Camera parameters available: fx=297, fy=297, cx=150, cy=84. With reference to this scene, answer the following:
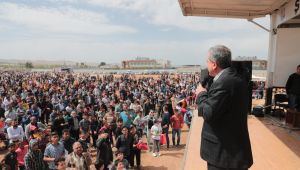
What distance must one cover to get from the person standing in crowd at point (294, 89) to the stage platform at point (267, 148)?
0.77 m

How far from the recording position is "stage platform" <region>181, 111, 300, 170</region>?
479 cm

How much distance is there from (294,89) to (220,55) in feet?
22.6

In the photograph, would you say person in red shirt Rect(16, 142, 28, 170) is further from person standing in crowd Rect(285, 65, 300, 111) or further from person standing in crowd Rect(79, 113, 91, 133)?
person standing in crowd Rect(285, 65, 300, 111)

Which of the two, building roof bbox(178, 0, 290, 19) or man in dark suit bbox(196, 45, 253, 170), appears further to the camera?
building roof bbox(178, 0, 290, 19)

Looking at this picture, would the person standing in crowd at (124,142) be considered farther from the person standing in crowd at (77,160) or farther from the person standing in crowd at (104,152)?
the person standing in crowd at (77,160)

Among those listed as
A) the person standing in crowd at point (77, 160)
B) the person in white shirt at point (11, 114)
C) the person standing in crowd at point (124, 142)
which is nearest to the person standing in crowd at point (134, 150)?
the person standing in crowd at point (124, 142)

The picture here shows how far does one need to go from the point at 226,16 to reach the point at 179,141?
525cm

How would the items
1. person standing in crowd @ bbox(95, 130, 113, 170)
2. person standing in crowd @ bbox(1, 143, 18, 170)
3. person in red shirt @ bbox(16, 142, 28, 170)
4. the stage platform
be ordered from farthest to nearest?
person in red shirt @ bbox(16, 142, 28, 170) < person standing in crowd @ bbox(95, 130, 113, 170) < person standing in crowd @ bbox(1, 143, 18, 170) < the stage platform

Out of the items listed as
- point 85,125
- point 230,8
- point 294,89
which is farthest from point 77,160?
point 230,8

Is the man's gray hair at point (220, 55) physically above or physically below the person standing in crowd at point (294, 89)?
above

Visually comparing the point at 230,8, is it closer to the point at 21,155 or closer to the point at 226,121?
the point at 21,155

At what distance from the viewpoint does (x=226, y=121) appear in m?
Answer: 2.07

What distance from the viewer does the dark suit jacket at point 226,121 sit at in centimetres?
202

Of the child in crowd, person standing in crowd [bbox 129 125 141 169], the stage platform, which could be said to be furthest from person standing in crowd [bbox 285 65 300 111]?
person standing in crowd [bbox 129 125 141 169]
